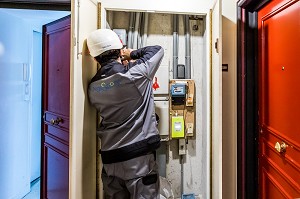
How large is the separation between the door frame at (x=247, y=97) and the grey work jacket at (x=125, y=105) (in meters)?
0.66

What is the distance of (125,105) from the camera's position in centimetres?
152

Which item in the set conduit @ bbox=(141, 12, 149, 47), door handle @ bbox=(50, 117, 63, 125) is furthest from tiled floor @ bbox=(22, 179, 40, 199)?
conduit @ bbox=(141, 12, 149, 47)

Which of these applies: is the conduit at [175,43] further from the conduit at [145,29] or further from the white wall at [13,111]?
the white wall at [13,111]

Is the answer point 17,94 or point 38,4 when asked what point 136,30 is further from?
point 17,94

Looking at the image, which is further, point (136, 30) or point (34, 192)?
point (34, 192)

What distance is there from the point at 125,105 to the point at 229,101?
857 mm

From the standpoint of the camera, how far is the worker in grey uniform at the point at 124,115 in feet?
4.89

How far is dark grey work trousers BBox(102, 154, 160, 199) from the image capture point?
152 centimetres


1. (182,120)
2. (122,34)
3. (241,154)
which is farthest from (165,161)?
(122,34)

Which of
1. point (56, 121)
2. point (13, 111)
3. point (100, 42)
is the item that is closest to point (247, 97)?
point (100, 42)

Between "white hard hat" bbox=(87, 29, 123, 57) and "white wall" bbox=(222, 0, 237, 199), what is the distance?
2.98ft

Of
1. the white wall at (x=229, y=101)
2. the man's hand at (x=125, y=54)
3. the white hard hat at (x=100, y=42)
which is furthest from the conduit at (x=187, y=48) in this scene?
the white hard hat at (x=100, y=42)

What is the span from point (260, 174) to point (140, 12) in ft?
5.32

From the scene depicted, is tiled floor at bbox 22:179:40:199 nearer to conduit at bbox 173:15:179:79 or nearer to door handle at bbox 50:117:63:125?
door handle at bbox 50:117:63:125
